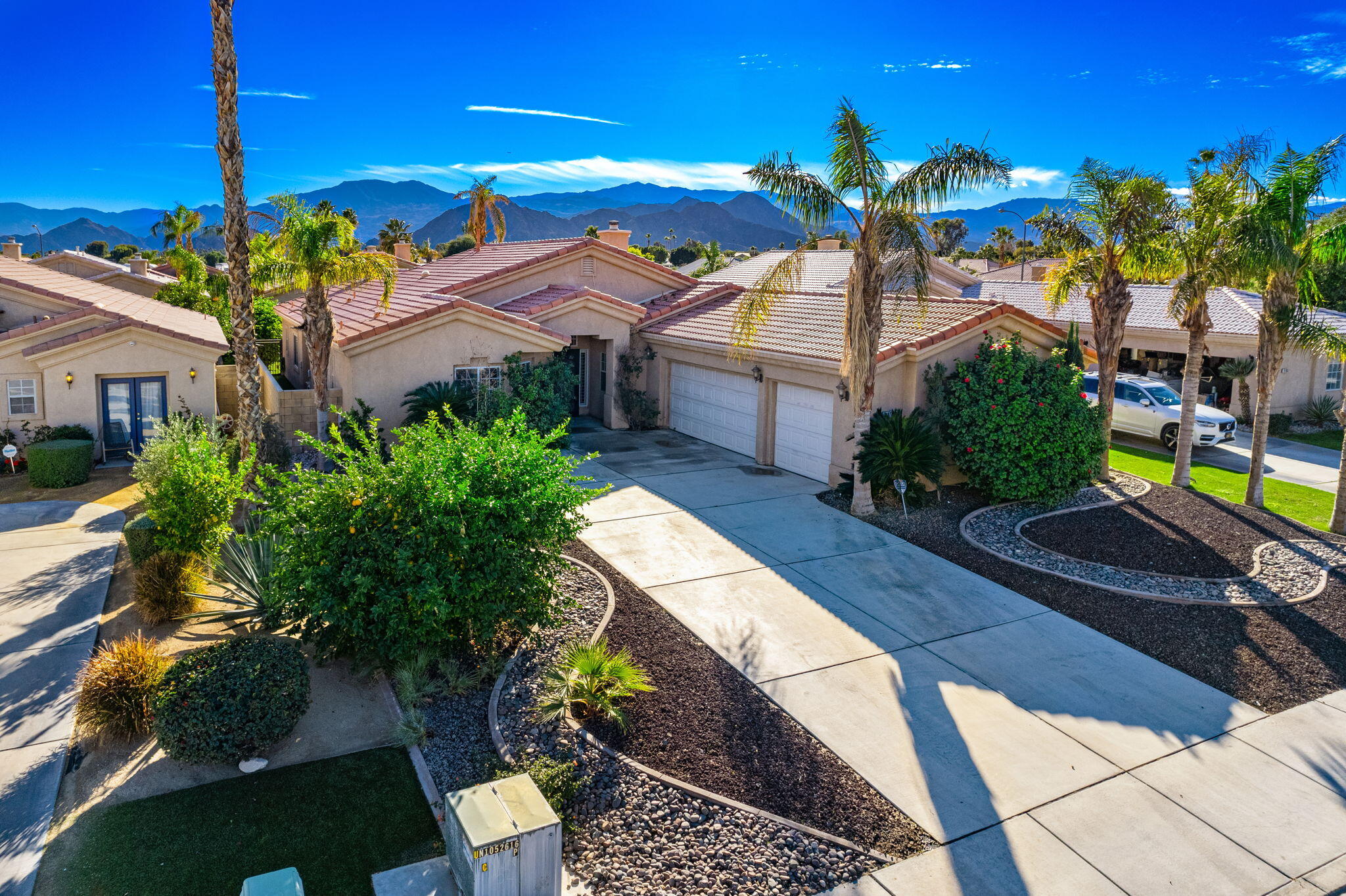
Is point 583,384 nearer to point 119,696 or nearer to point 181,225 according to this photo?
point 119,696

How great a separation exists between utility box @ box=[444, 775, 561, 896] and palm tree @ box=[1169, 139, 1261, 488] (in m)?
14.8

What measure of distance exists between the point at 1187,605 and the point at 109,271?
4719cm

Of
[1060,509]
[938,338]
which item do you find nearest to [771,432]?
[938,338]

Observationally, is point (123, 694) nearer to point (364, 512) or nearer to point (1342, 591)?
point (364, 512)

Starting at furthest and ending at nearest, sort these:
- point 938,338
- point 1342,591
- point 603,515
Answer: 1. point 938,338
2. point 603,515
3. point 1342,591

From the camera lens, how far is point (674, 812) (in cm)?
681

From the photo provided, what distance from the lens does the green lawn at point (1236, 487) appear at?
52.6ft

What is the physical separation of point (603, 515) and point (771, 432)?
529 cm

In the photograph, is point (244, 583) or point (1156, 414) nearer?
point (244, 583)

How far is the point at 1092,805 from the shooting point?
705 centimetres

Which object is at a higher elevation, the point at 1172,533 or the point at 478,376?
the point at 478,376

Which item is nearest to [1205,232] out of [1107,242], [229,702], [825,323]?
[1107,242]

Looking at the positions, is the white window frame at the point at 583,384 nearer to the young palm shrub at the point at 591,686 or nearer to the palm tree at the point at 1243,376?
the young palm shrub at the point at 591,686

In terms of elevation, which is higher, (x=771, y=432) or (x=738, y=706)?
(x=771, y=432)
